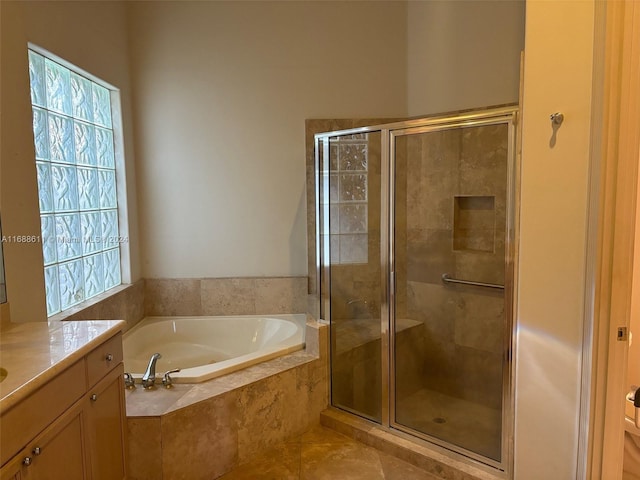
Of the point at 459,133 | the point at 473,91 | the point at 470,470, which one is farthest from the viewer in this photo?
the point at 473,91

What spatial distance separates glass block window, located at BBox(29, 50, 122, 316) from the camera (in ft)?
7.80

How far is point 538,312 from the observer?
183 centimetres

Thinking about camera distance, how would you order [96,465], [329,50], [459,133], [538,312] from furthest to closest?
1. [329,50]
2. [459,133]
3. [538,312]
4. [96,465]

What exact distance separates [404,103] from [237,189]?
4.56 feet

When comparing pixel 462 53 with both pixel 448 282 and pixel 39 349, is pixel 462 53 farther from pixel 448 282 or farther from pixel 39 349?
pixel 39 349

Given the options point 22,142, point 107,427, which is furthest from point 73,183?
point 107,427

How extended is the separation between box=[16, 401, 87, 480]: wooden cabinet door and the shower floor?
167 centimetres

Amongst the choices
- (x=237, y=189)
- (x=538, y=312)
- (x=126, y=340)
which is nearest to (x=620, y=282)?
(x=538, y=312)

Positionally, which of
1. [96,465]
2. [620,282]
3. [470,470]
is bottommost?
[470,470]

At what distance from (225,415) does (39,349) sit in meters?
1.00

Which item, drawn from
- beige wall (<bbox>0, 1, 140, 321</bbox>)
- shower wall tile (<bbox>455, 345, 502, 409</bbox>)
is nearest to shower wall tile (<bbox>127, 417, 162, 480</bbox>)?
beige wall (<bbox>0, 1, 140, 321</bbox>)

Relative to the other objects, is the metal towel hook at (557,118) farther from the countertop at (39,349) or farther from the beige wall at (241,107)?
the countertop at (39,349)

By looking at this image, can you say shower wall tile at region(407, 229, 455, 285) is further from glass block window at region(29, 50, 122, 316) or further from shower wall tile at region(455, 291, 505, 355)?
glass block window at region(29, 50, 122, 316)

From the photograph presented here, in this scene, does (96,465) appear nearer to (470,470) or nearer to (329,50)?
(470,470)
